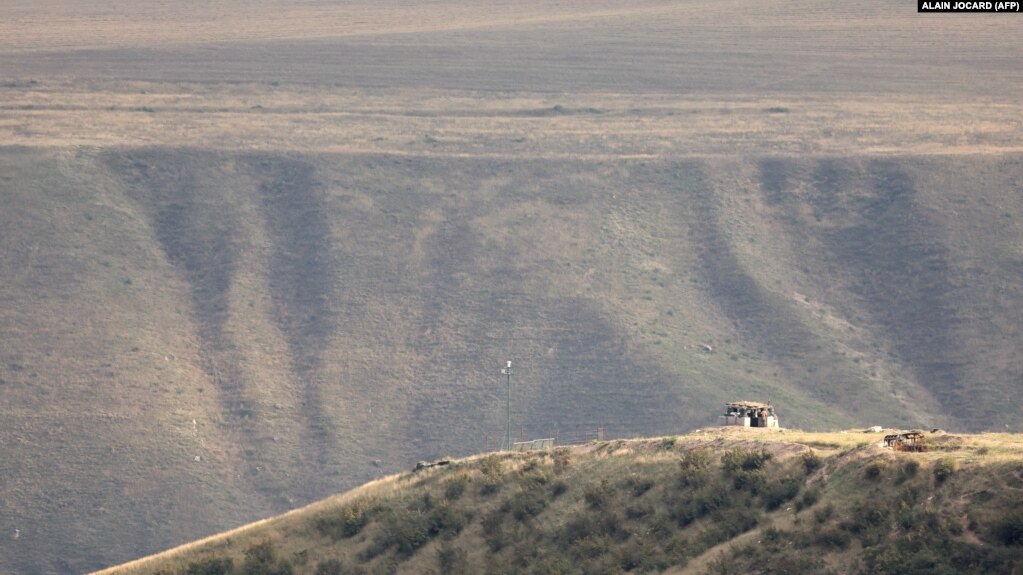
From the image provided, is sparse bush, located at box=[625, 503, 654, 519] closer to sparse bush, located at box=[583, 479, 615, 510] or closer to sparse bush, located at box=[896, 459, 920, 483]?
sparse bush, located at box=[583, 479, 615, 510]

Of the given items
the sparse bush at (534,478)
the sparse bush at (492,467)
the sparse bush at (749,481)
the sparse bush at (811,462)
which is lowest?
the sparse bush at (749,481)

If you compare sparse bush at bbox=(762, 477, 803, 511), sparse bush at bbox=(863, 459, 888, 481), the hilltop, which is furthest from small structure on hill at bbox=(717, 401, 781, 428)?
sparse bush at bbox=(863, 459, 888, 481)

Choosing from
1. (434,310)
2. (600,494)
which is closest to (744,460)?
Result: (600,494)

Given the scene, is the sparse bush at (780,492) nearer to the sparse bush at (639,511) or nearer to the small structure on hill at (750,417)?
the sparse bush at (639,511)

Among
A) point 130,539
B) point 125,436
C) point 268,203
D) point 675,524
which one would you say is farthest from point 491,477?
point 268,203

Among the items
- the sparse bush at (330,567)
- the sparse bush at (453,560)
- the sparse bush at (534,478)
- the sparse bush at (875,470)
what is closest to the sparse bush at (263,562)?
the sparse bush at (330,567)

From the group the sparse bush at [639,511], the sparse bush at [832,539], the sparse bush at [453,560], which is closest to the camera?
the sparse bush at [832,539]

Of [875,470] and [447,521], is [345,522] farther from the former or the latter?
[875,470]
